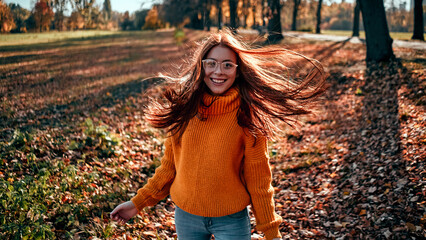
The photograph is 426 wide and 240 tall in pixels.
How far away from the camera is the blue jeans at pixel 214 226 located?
2.18 meters

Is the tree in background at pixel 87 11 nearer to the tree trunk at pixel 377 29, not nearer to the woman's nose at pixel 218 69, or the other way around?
the woman's nose at pixel 218 69

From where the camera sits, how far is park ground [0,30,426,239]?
397 centimetres

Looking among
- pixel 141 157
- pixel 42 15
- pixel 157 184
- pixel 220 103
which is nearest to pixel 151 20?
pixel 42 15

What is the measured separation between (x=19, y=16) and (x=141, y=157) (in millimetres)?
3402

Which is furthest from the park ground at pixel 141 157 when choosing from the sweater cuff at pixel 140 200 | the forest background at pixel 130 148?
the sweater cuff at pixel 140 200

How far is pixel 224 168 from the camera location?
7.13 feet

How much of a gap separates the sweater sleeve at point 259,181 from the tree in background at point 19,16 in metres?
5.35

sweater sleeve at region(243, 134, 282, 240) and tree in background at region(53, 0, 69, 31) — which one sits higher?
tree in background at region(53, 0, 69, 31)

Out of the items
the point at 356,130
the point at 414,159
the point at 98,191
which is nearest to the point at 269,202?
the point at 98,191

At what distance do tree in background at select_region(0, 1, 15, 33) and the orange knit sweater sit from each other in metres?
4.94

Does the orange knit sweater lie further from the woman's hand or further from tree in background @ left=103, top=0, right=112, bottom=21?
tree in background @ left=103, top=0, right=112, bottom=21

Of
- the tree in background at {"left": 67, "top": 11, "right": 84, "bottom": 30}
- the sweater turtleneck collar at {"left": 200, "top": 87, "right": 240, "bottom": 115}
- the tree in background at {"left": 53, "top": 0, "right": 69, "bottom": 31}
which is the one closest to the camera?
the sweater turtleneck collar at {"left": 200, "top": 87, "right": 240, "bottom": 115}

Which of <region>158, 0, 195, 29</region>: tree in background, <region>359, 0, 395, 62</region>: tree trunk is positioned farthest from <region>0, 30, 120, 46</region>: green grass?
<region>158, 0, 195, 29</region>: tree in background

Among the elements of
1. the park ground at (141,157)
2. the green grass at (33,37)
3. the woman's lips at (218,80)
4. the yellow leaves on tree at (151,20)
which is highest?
the yellow leaves on tree at (151,20)
